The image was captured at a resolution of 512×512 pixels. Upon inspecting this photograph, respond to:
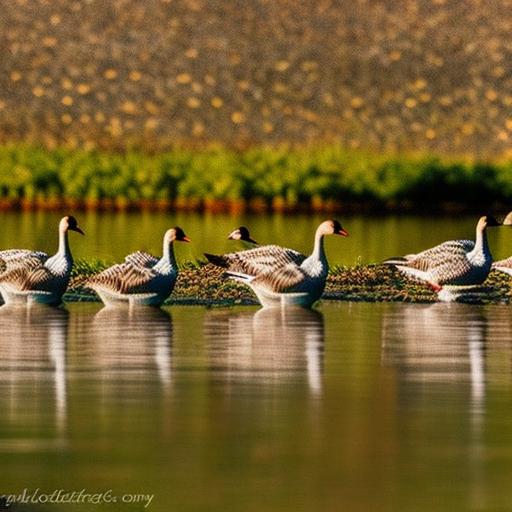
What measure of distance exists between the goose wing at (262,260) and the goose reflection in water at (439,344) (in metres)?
1.10

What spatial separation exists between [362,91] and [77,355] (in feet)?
179

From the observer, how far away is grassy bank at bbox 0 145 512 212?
1812 inches

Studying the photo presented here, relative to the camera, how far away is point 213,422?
1481 cm

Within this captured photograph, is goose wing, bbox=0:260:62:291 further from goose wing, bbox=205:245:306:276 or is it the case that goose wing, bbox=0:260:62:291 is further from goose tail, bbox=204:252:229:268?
goose tail, bbox=204:252:229:268

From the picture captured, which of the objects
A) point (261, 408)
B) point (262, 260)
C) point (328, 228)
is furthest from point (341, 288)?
point (261, 408)

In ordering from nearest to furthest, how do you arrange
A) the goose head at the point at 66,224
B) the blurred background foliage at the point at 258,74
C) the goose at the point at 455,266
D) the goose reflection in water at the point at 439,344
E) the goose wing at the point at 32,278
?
the goose reflection in water at the point at 439,344 → the goose wing at the point at 32,278 → the goose at the point at 455,266 → the goose head at the point at 66,224 → the blurred background foliage at the point at 258,74

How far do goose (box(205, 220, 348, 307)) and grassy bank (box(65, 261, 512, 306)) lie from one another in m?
0.65

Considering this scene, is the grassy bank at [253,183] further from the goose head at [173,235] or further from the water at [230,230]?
the goose head at [173,235]

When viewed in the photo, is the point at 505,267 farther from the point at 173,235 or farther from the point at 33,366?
the point at 33,366

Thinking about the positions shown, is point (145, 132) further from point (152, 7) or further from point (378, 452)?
point (378, 452)

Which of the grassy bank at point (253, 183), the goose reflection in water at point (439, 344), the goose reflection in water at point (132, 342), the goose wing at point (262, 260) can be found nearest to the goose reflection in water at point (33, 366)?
the goose reflection in water at point (132, 342)

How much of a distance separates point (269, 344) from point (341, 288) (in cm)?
527

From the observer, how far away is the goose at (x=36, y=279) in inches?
Result: 900

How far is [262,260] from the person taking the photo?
23.0m
